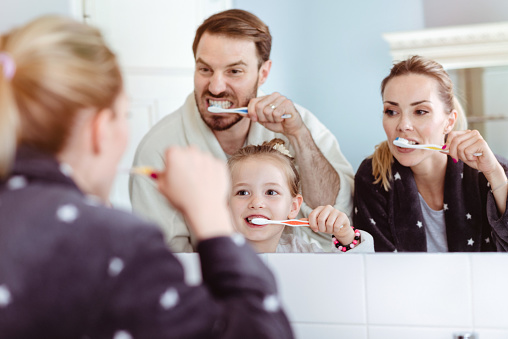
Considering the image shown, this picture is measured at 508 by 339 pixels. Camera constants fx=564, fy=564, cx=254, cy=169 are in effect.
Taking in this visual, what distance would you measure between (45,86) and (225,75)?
490 mm

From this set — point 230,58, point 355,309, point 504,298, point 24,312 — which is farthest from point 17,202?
point 504,298

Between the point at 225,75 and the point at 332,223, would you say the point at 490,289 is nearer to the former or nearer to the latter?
the point at 332,223

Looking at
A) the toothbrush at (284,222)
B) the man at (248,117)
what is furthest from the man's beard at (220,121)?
the toothbrush at (284,222)

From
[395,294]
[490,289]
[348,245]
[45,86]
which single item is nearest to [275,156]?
[348,245]

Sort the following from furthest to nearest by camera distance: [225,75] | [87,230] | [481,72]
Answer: [225,75] → [481,72] → [87,230]

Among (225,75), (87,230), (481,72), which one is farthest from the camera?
(225,75)

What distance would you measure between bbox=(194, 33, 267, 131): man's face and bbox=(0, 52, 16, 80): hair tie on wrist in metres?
0.49

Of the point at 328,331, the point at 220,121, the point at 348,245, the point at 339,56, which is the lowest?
the point at 328,331

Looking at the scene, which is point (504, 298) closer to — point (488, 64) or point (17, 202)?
point (488, 64)

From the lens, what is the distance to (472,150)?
91cm

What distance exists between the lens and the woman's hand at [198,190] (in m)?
0.54

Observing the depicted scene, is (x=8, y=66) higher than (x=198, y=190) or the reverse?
higher

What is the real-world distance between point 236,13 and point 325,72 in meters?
0.19

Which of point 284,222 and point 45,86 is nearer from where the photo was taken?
point 45,86
